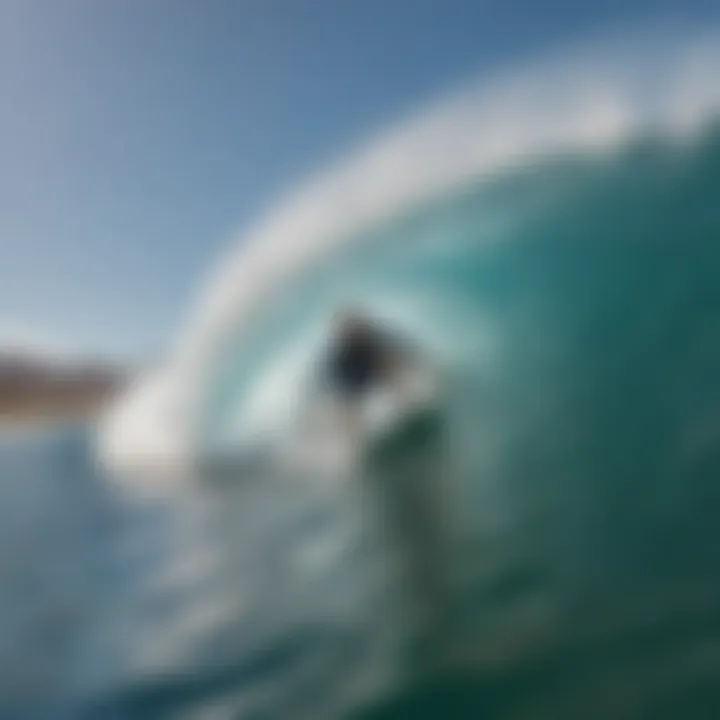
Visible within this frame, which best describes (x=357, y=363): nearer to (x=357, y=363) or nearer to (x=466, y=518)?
(x=357, y=363)

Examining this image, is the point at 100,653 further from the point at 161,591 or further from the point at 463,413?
the point at 463,413

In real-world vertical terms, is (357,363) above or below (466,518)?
A: above

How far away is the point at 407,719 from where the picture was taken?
196cm

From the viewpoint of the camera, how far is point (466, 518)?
106 inches

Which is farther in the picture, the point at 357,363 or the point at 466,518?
the point at 357,363

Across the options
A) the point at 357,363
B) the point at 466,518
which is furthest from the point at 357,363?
the point at 466,518

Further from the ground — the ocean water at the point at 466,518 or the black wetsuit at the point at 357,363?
the black wetsuit at the point at 357,363

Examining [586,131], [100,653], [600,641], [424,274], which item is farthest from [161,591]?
[586,131]

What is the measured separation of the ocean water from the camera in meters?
2.12

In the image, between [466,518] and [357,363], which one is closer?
[466,518]

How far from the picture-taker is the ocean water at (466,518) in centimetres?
212

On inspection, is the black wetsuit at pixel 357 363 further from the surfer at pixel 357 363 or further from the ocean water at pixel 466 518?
the ocean water at pixel 466 518

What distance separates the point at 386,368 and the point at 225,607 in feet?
3.63

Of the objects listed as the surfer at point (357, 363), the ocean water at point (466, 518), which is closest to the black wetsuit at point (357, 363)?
the surfer at point (357, 363)
